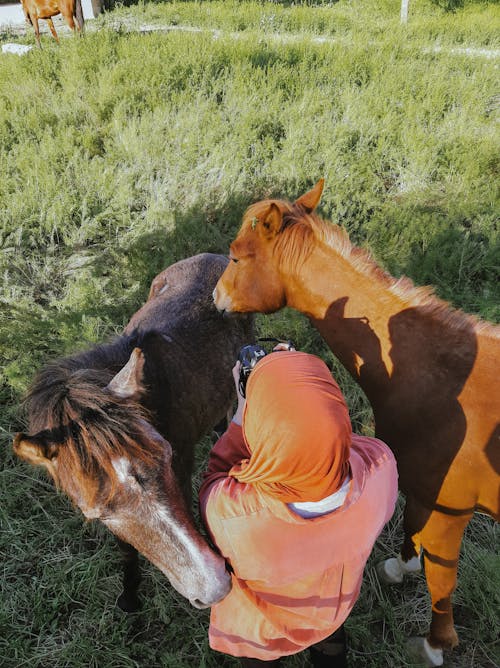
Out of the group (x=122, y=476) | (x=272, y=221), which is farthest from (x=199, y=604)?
(x=272, y=221)

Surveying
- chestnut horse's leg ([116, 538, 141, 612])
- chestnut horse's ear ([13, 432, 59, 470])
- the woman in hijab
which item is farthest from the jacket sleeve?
chestnut horse's leg ([116, 538, 141, 612])

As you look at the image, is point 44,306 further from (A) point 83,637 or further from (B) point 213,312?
(A) point 83,637

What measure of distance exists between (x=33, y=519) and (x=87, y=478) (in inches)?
72.7

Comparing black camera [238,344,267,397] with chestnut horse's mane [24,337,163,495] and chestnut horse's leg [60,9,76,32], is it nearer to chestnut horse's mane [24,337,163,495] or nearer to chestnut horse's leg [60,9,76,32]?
chestnut horse's mane [24,337,163,495]

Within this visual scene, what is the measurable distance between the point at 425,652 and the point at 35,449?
7.67ft

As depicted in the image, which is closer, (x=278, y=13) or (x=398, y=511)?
(x=398, y=511)

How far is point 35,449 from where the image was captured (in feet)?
5.18

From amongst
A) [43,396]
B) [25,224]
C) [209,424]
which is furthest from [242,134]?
[43,396]

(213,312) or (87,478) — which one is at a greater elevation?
(87,478)

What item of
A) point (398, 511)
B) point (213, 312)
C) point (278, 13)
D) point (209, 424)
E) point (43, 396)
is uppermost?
point (278, 13)

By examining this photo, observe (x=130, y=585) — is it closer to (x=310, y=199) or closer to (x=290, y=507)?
(x=290, y=507)

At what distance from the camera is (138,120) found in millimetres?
6137

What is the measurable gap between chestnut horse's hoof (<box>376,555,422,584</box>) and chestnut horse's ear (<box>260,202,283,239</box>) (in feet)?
6.81

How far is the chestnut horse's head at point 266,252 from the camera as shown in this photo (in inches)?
96.3
